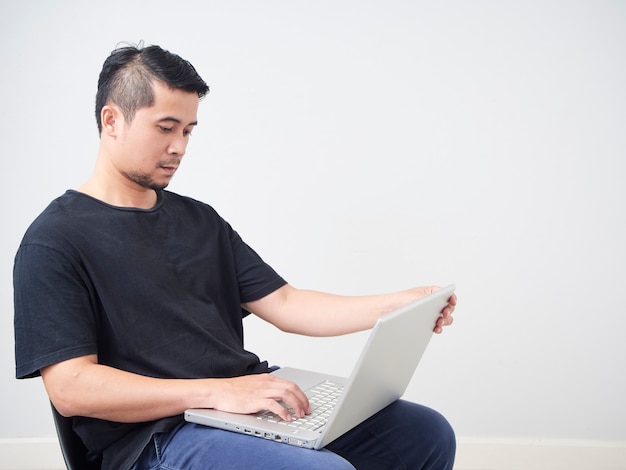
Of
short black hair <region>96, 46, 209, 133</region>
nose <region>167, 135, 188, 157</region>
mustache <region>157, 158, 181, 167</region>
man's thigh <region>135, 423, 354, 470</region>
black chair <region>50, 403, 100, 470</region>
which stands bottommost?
black chair <region>50, 403, 100, 470</region>

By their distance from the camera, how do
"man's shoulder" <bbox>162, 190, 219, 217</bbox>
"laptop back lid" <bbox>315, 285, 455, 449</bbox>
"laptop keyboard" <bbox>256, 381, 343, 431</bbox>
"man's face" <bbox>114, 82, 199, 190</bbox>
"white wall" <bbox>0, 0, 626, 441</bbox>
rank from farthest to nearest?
"white wall" <bbox>0, 0, 626, 441</bbox> < "man's shoulder" <bbox>162, 190, 219, 217</bbox> < "man's face" <bbox>114, 82, 199, 190</bbox> < "laptop keyboard" <bbox>256, 381, 343, 431</bbox> < "laptop back lid" <bbox>315, 285, 455, 449</bbox>

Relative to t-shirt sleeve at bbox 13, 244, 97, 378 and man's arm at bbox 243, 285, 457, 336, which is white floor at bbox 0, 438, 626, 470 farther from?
t-shirt sleeve at bbox 13, 244, 97, 378

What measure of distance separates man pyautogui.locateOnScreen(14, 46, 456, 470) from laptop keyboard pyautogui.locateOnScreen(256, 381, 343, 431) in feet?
0.08

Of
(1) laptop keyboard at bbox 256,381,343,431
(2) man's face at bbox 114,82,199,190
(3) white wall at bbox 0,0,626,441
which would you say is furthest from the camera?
(3) white wall at bbox 0,0,626,441

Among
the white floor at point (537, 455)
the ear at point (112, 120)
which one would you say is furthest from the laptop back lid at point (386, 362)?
the white floor at point (537, 455)

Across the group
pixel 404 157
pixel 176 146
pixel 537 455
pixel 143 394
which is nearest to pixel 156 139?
pixel 176 146

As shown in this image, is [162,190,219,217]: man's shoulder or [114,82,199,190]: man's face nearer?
[114,82,199,190]: man's face

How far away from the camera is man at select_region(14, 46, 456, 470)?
1235 mm

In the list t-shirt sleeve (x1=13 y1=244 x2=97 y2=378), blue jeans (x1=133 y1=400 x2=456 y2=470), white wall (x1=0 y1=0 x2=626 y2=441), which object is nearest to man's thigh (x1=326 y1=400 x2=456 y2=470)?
blue jeans (x1=133 y1=400 x2=456 y2=470)

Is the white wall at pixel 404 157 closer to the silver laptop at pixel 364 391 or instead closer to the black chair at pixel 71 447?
the silver laptop at pixel 364 391

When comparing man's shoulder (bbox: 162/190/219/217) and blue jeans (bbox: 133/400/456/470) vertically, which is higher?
man's shoulder (bbox: 162/190/219/217)

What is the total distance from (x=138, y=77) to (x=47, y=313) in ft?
1.72

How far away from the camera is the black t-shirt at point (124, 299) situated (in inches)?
49.1

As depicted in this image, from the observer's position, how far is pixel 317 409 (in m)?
1.39
